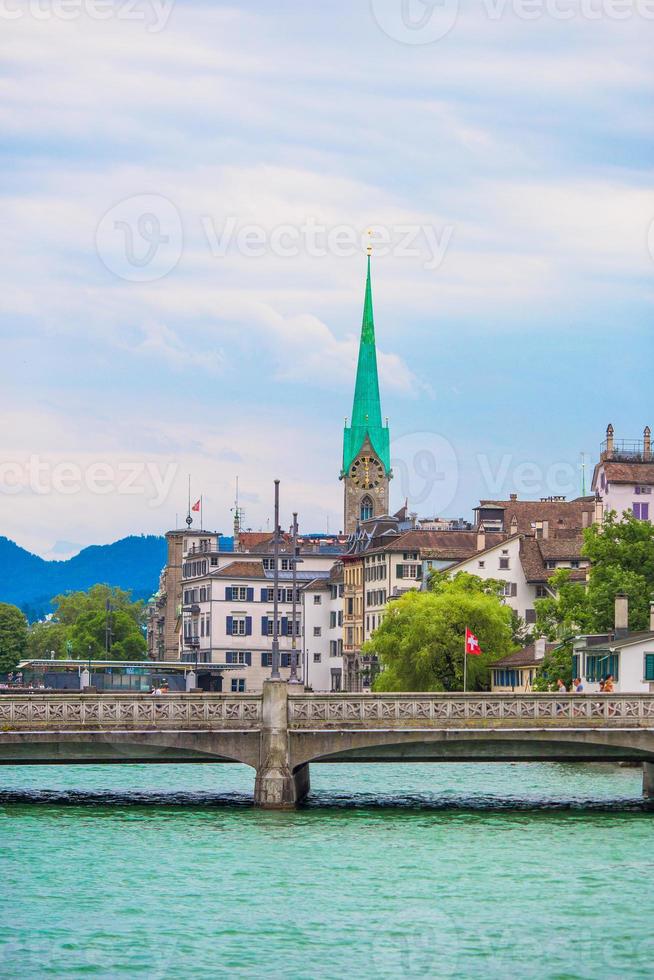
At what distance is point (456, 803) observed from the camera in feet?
230

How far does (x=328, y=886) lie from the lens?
160 feet

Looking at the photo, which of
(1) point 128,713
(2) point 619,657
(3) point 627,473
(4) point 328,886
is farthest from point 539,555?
(4) point 328,886

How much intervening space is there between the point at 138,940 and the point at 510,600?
102 metres

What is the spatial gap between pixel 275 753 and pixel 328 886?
51.7ft

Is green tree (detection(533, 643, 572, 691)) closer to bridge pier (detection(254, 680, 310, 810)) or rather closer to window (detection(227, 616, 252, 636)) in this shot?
bridge pier (detection(254, 680, 310, 810))

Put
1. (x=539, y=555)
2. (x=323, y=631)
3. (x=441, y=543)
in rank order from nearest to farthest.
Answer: (x=539, y=555) → (x=441, y=543) → (x=323, y=631)

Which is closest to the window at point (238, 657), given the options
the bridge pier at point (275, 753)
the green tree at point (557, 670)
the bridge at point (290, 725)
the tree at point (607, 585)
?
the tree at point (607, 585)

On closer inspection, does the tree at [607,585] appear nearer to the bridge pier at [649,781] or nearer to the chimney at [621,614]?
the chimney at [621,614]

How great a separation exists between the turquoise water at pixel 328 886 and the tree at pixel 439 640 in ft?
122

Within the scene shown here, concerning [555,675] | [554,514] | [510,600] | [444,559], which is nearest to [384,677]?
[555,675]

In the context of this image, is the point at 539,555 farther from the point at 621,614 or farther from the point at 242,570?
the point at 621,614

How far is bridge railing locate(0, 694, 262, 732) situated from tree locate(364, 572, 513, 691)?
46.9 m

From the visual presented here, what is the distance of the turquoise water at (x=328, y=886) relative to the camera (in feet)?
132

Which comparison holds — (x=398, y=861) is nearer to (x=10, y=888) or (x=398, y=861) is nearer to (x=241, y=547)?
(x=10, y=888)
